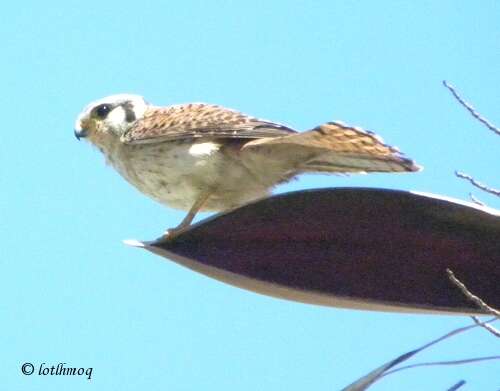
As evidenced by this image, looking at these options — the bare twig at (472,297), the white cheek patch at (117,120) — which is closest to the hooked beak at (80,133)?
the white cheek patch at (117,120)

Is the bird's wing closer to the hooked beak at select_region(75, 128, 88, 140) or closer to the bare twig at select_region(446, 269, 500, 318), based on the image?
the hooked beak at select_region(75, 128, 88, 140)

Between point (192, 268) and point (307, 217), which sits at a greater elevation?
point (307, 217)

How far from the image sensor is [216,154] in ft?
11.2

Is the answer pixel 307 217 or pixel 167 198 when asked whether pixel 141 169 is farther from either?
pixel 307 217

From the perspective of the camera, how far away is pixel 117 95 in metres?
4.28

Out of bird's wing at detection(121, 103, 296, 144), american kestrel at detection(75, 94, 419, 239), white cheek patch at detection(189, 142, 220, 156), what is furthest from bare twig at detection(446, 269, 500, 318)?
white cheek patch at detection(189, 142, 220, 156)

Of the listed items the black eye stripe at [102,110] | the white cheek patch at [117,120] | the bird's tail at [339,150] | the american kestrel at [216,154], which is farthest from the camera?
the black eye stripe at [102,110]

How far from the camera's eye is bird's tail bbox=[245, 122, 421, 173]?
2523 millimetres

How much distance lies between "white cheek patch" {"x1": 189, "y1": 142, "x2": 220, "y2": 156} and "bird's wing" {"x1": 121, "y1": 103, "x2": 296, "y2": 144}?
4 centimetres

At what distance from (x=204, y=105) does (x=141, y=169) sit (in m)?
0.53

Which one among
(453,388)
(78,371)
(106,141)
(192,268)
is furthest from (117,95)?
(453,388)

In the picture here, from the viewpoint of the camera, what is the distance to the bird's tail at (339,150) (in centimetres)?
252

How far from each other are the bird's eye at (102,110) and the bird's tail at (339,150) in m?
1.09

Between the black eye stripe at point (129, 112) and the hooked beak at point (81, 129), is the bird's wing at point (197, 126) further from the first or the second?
the hooked beak at point (81, 129)
